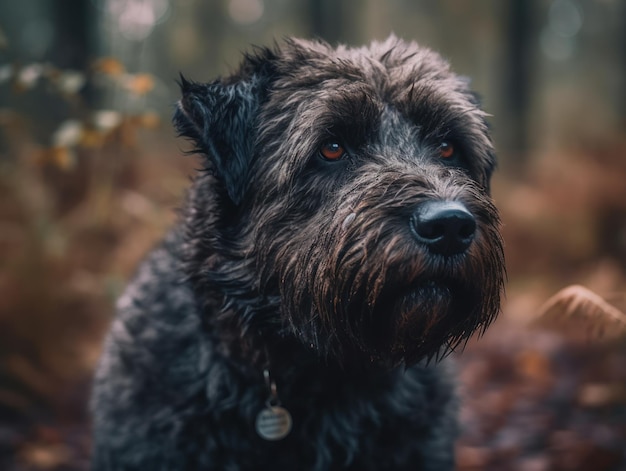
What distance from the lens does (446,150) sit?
3.37 metres

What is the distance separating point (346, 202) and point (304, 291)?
421mm

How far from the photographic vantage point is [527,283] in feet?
25.8

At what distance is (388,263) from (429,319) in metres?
0.33

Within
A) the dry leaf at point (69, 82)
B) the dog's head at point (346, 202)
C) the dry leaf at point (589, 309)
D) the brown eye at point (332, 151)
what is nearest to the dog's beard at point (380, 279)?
the dog's head at point (346, 202)

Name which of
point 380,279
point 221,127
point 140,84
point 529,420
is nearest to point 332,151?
point 221,127

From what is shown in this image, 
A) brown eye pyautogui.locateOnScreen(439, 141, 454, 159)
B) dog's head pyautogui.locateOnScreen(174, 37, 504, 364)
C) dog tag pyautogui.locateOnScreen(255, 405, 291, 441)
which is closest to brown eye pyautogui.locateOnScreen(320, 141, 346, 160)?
dog's head pyautogui.locateOnScreen(174, 37, 504, 364)

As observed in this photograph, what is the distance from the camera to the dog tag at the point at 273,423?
3283 millimetres

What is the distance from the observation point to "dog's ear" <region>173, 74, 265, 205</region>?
10.5 ft

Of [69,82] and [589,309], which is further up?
[69,82]

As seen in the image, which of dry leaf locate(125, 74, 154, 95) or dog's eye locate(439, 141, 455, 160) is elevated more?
dry leaf locate(125, 74, 154, 95)

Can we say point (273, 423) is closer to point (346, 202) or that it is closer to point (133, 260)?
point (346, 202)

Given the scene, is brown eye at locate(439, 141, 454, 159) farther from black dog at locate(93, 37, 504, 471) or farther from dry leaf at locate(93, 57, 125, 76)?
dry leaf at locate(93, 57, 125, 76)

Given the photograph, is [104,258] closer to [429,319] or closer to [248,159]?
[248,159]

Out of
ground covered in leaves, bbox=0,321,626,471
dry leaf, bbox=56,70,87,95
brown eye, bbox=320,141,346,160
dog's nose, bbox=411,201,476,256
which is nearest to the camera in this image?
dog's nose, bbox=411,201,476,256
